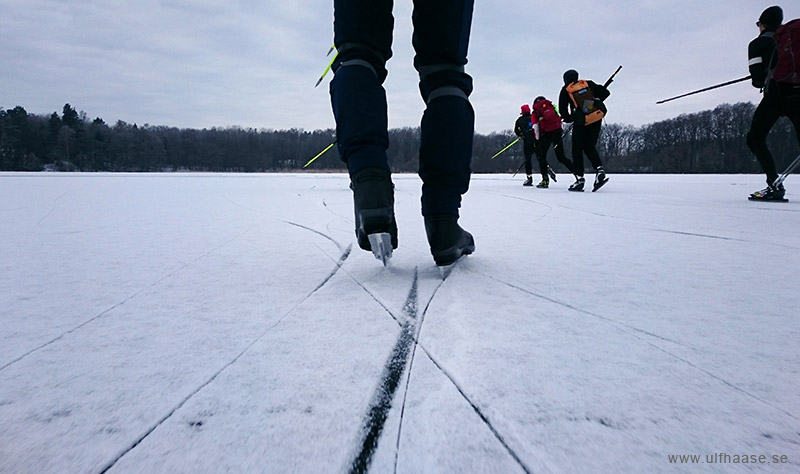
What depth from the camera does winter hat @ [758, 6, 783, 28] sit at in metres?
3.71

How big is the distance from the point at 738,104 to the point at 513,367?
64.8 m

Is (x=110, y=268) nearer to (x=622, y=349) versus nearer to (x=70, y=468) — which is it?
(x=70, y=468)

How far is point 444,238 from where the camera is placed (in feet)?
4.01

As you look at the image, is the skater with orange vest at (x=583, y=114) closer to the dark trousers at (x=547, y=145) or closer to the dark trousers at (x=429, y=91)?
the dark trousers at (x=547, y=145)

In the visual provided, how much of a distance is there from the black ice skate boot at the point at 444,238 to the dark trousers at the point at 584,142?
533 centimetres

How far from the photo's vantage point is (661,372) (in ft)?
1.99

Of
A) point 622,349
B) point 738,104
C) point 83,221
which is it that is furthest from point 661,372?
point 738,104

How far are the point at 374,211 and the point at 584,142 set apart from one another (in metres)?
5.62

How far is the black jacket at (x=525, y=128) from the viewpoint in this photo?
834cm

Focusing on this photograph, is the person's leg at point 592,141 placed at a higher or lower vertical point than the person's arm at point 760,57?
lower

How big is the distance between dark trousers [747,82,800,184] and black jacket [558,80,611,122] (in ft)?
6.74

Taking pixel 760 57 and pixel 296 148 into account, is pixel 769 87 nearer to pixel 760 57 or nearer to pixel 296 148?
pixel 760 57

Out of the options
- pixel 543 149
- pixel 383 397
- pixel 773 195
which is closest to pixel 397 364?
pixel 383 397

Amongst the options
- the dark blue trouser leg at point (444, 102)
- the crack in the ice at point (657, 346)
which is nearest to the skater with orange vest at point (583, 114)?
the dark blue trouser leg at point (444, 102)
